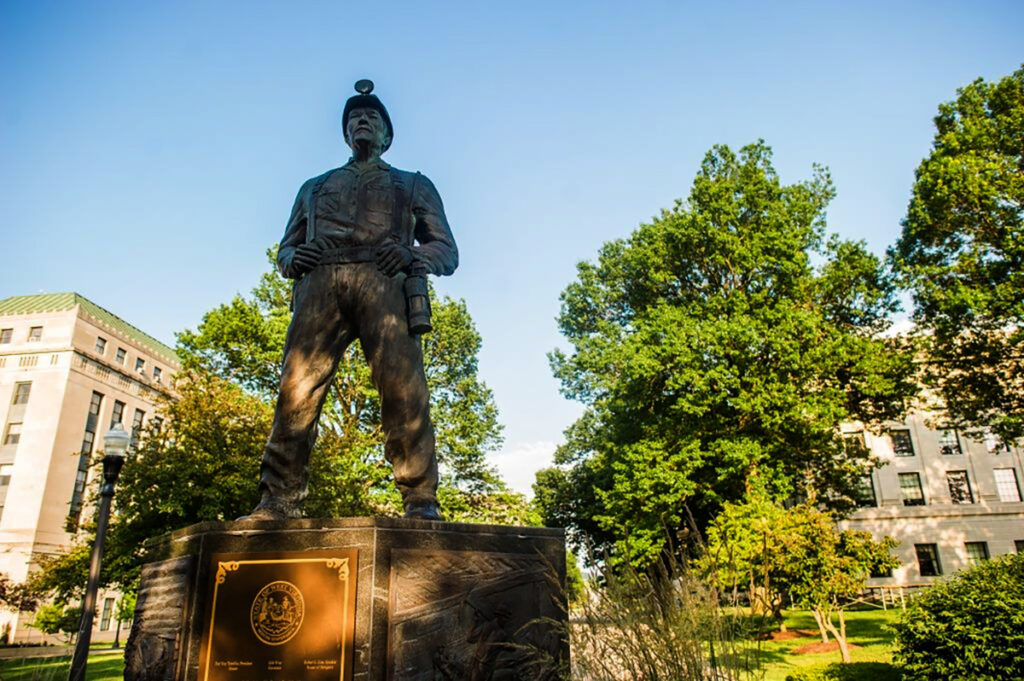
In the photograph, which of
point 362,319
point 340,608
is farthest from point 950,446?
point 340,608

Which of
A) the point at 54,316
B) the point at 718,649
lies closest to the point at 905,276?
the point at 718,649

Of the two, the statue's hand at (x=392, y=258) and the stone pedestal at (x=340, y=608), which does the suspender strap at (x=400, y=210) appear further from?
the stone pedestal at (x=340, y=608)

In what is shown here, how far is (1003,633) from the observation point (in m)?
6.79

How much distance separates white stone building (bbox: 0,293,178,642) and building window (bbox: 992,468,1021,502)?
5729cm

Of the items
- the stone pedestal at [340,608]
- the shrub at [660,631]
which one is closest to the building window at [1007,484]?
the shrub at [660,631]

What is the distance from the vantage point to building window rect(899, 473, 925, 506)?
45359 mm

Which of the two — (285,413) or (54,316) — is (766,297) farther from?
(54,316)

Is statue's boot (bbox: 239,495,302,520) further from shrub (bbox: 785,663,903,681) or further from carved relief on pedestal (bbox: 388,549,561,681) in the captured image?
shrub (bbox: 785,663,903,681)

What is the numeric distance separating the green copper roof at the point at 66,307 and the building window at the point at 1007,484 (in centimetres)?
5840

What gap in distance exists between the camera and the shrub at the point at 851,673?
10883mm

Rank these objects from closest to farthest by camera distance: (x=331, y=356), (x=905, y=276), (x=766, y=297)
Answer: (x=331, y=356), (x=905, y=276), (x=766, y=297)

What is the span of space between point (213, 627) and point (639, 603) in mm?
2516

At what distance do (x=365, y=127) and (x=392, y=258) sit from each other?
1.28 m

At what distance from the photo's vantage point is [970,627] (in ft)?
23.2
